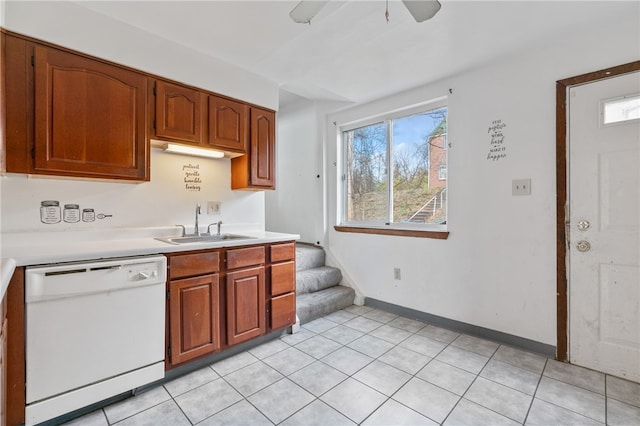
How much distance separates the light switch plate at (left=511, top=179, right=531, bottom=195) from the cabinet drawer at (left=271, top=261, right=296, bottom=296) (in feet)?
6.43

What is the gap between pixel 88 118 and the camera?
1950 mm

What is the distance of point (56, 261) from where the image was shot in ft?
5.09

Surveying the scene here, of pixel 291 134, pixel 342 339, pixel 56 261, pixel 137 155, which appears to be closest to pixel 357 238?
pixel 342 339

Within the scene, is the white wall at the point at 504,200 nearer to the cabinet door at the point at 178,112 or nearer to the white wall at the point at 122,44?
the white wall at the point at 122,44

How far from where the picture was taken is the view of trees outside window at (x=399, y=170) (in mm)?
2998

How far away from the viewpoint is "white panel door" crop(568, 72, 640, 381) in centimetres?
197

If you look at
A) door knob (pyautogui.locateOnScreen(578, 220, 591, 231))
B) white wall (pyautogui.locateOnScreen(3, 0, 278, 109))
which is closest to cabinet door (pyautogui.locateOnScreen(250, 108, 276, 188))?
white wall (pyautogui.locateOnScreen(3, 0, 278, 109))

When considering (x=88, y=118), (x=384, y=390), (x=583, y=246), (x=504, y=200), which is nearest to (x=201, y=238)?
(x=88, y=118)

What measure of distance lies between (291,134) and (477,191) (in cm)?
268

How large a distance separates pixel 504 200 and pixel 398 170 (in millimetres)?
1117

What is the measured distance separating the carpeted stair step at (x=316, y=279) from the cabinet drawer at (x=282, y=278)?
20.2 inches

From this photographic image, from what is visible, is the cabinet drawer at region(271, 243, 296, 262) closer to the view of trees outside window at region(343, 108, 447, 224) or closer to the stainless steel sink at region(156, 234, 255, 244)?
the stainless steel sink at region(156, 234, 255, 244)

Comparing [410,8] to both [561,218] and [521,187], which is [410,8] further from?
[561,218]

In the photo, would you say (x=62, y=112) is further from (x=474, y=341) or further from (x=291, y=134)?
(x=474, y=341)
